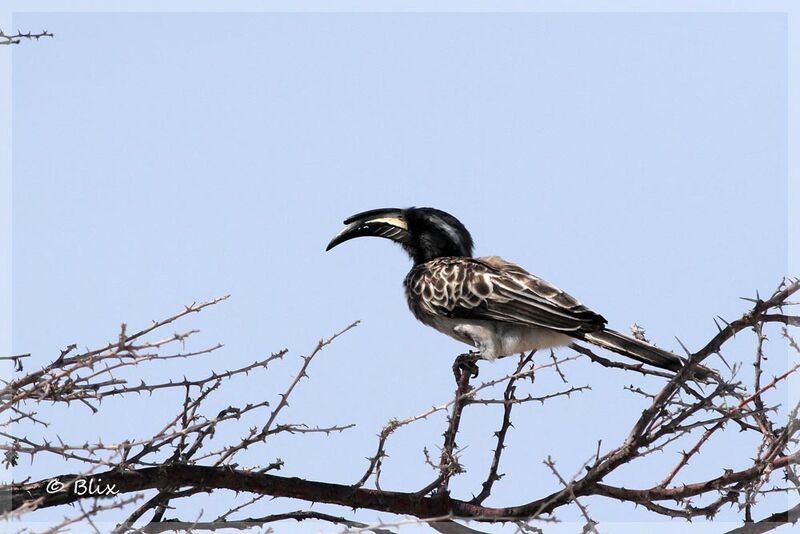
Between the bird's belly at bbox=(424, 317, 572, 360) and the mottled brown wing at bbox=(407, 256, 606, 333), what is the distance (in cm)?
6

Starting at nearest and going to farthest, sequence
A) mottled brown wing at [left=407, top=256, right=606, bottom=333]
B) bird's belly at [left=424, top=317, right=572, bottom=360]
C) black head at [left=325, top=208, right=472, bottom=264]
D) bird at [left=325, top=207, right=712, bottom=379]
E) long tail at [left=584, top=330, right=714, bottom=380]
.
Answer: long tail at [left=584, top=330, right=714, bottom=380]
bird at [left=325, top=207, right=712, bottom=379]
mottled brown wing at [left=407, top=256, right=606, bottom=333]
bird's belly at [left=424, top=317, right=572, bottom=360]
black head at [left=325, top=208, right=472, bottom=264]

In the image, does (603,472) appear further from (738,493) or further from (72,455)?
(72,455)

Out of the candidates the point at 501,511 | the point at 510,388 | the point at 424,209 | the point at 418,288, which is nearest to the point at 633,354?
the point at 510,388

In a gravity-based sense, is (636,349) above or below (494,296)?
below

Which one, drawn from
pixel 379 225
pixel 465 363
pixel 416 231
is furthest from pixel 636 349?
pixel 379 225

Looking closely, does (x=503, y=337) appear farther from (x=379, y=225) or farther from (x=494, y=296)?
(x=379, y=225)

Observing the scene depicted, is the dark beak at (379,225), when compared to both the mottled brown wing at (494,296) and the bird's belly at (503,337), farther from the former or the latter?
the bird's belly at (503,337)

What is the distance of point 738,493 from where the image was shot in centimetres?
465

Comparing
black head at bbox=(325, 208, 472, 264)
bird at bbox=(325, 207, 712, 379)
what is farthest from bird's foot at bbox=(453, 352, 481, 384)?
black head at bbox=(325, 208, 472, 264)

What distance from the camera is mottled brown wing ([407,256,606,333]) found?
616cm

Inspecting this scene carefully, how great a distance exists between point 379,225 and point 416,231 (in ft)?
0.90

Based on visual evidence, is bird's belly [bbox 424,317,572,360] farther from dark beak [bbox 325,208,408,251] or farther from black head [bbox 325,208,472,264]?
dark beak [bbox 325,208,408,251]

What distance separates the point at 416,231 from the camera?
7.94 metres

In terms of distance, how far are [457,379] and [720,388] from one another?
1878mm
